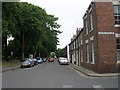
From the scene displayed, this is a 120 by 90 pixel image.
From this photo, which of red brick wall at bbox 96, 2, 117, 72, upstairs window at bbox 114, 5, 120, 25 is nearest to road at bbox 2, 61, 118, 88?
red brick wall at bbox 96, 2, 117, 72

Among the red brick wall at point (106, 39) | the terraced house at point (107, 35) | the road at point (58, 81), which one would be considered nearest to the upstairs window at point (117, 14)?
the terraced house at point (107, 35)

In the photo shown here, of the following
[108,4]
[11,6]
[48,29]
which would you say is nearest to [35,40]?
[48,29]

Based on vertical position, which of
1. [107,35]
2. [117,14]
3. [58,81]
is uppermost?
[117,14]

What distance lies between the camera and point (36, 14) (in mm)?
48312

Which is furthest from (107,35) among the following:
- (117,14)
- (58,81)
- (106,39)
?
(58,81)

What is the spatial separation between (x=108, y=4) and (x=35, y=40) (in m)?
33.4

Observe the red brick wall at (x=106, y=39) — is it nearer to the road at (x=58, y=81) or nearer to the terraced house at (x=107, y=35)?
the terraced house at (x=107, y=35)

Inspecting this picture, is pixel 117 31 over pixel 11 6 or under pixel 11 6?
under

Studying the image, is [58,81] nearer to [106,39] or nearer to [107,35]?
[106,39]

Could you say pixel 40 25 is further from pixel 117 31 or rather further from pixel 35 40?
pixel 117 31

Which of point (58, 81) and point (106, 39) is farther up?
point (106, 39)

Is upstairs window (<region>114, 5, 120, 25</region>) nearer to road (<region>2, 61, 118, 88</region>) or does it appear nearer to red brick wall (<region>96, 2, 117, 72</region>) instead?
red brick wall (<region>96, 2, 117, 72</region>)

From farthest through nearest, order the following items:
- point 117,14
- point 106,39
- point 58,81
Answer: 1. point 117,14
2. point 106,39
3. point 58,81

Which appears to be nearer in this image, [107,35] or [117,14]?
[107,35]
